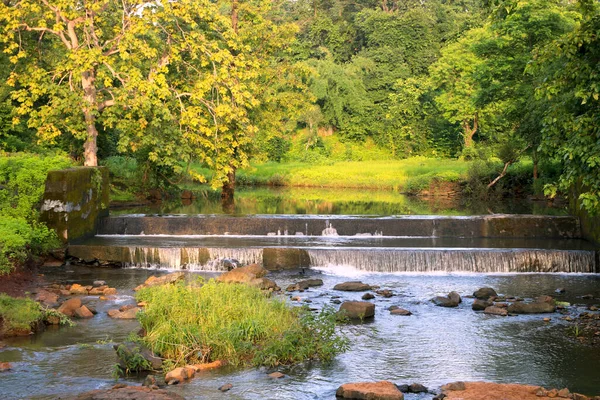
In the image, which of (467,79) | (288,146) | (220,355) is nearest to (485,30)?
(467,79)

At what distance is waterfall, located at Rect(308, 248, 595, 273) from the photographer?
17047 millimetres

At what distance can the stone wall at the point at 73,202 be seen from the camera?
58.7 feet

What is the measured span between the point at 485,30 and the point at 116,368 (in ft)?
135

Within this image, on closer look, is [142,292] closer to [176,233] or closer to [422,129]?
[176,233]

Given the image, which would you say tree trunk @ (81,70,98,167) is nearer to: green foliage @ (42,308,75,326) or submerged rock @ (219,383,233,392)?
green foliage @ (42,308,75,326)

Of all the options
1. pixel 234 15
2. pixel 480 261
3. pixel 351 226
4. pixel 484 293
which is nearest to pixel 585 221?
pixel 480 261

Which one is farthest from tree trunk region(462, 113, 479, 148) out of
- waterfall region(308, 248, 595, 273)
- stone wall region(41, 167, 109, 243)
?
stone wall region(41, 167, 109, 243)

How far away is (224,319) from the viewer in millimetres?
10453

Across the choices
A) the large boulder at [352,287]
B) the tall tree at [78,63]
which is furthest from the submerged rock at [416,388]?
the tall tree at [78,63]

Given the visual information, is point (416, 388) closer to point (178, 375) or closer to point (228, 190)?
point (178, 375)

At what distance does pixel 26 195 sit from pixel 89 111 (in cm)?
367

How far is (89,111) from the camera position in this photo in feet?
66.5

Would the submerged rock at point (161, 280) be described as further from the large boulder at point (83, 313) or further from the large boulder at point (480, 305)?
the large boulder at point (480, 305)

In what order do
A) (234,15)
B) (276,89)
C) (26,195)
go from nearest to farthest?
(26,195) < (234,15) < (276,89)
